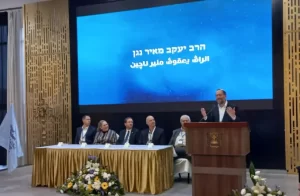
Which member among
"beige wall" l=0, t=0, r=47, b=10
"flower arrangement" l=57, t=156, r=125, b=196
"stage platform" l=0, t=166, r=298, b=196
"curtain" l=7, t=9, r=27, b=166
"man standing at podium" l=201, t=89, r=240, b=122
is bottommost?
"stage platform" l=0, t=166, r=298, b=196

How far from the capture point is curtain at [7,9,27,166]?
859 centimetres

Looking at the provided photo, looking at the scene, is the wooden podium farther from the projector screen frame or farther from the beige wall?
the beige wall

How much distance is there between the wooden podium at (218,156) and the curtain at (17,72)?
19.1ft

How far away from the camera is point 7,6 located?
8.57 m

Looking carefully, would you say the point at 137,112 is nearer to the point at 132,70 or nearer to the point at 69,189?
the point at 132,70

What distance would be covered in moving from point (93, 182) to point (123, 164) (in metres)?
0.55

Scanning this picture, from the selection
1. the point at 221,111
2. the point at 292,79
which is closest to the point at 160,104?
the point at 292,79

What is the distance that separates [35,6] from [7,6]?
0.62m

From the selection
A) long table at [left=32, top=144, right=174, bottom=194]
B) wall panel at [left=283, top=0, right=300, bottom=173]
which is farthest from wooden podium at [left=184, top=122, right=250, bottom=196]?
wall panel at [left=283, top=0, right=300, bottom=173]

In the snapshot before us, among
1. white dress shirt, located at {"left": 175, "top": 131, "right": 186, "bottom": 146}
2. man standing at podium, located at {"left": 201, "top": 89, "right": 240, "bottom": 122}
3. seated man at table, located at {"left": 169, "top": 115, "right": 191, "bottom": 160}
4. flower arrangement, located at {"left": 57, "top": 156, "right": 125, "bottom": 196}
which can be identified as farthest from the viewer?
white dress shirt, located at {"left": 175, "top": 131, "right": 186, "bottom": 146}

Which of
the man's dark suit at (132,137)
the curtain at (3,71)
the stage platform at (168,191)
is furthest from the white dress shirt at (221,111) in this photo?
the curtain at (3,71)

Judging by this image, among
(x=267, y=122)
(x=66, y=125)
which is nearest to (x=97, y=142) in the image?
(x=66, y=125)

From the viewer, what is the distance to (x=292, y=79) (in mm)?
6414

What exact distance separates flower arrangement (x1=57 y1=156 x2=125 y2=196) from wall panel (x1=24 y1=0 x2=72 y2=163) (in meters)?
3.24
